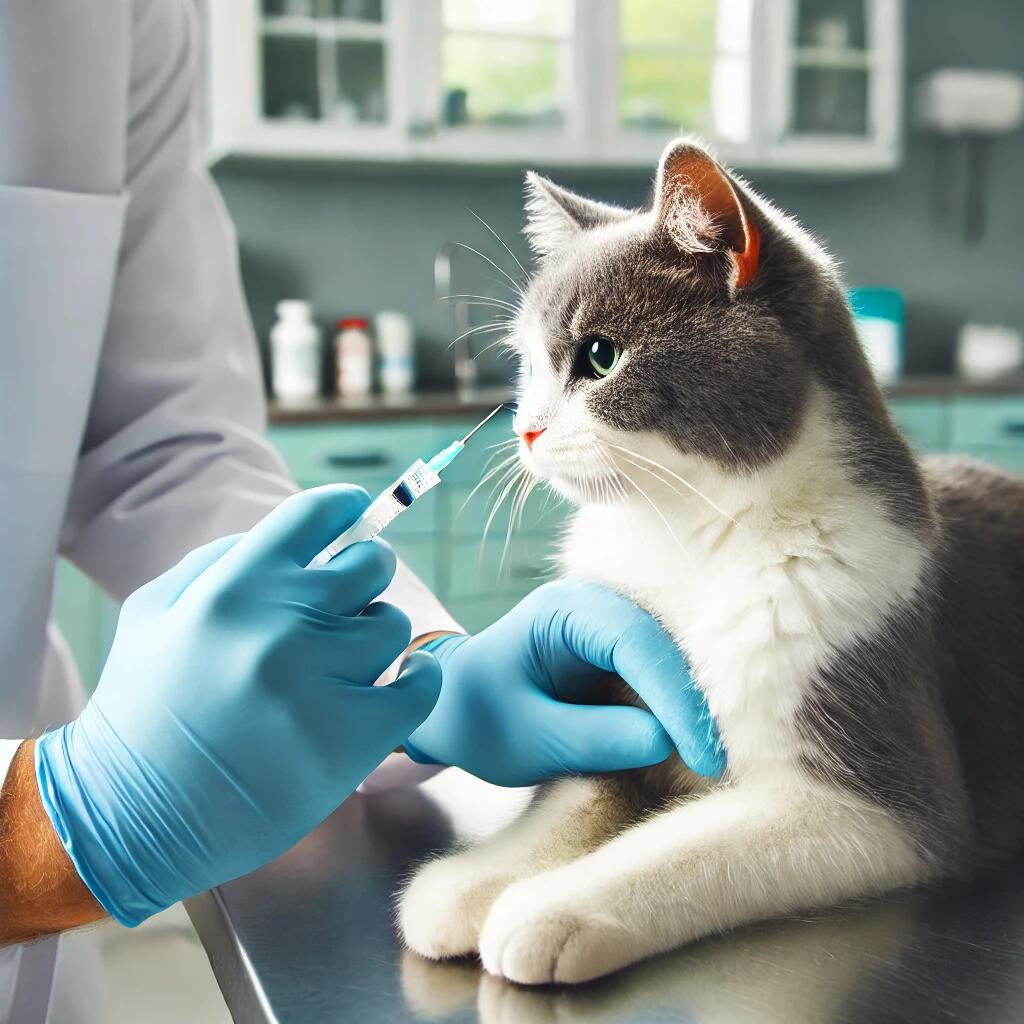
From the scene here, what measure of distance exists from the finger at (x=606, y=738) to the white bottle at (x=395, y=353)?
2647 mm

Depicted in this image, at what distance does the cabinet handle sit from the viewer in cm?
275

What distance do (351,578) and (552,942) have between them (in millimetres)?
236

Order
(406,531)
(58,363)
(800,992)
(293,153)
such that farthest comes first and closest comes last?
(293,153)
(406,531)
(58,363)
(800,992)

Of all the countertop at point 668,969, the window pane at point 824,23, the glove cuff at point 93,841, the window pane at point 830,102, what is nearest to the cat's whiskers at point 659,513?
the countertop at point 668,969

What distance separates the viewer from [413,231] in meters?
3.47

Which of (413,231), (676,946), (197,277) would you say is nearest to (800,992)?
(676,946)

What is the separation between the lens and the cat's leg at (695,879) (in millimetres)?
541

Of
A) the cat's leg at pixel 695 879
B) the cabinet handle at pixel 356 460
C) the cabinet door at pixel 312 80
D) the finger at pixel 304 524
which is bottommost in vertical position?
the cabinet handle at pixel 356 460

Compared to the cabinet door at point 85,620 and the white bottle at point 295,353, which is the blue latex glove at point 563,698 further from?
the white bottle at point 295,353

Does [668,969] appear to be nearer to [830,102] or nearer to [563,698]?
[563,698]

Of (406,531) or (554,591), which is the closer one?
(554,591)

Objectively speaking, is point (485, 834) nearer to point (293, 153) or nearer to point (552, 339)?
point (552, 339)

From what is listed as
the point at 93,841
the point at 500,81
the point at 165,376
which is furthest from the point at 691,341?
the point at 500,81

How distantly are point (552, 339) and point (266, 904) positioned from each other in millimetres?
402
